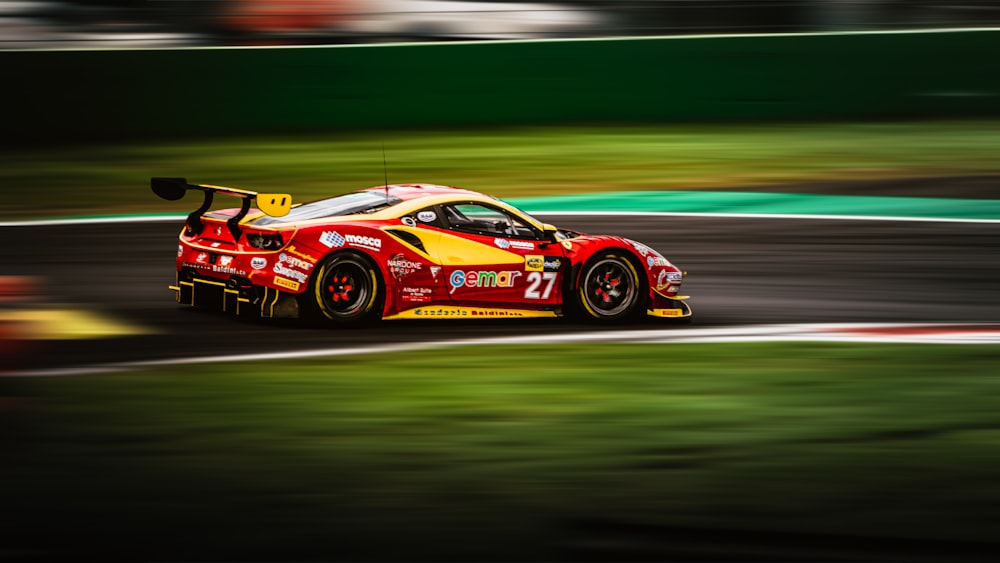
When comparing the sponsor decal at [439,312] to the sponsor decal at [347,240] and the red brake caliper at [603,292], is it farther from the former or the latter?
the red brake caliper at [603,292]

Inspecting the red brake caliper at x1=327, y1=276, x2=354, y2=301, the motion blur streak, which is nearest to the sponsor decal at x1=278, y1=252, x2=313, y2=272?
the red brake caliper at x1=327, y1=276, x2=354, y2=301

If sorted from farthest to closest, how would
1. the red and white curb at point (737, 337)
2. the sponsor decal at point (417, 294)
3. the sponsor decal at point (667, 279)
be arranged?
the sponsor decal at point (667, 279)
the sponsor decal at point (417, 294)
the red and white curb at point (737, 337)

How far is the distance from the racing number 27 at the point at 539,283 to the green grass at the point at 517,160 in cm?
744

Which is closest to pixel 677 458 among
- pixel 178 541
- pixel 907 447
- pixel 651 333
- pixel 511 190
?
pixel 907 447

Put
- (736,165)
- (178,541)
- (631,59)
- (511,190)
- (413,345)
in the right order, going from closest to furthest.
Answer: (178,541) → (413,345) → (511,190) → (736,165) → (631,59)

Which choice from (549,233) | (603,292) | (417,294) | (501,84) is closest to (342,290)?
(417,294)

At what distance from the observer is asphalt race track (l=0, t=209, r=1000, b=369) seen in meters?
9.62

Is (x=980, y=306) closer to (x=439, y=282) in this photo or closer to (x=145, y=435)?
(x=439, y=282)

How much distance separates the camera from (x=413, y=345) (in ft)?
31.0

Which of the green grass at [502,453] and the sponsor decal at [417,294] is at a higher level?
the sponsor decal at [417,294]

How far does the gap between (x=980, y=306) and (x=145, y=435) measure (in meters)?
7.15

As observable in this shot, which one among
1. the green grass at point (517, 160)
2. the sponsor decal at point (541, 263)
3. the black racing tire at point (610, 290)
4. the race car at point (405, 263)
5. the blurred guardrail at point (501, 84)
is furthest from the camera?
the blurred guardrail at point (501, 84)

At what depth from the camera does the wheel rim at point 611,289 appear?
10375mm

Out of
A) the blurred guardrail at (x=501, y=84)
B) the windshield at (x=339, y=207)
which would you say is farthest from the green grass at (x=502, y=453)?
the blurred guardrail at (x=501, y=84)
